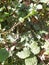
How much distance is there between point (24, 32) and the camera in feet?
7.04

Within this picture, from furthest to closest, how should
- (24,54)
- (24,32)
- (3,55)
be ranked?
1. (24,32)
2. (24,54)
3. (3,55)

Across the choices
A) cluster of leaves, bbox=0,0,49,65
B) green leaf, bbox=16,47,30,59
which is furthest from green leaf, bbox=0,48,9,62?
green leaf, bbox=16,47,30,59

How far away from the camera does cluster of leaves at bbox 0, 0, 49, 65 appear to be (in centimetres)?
195

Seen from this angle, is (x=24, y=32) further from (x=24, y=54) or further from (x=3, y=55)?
(x=3, y=55)

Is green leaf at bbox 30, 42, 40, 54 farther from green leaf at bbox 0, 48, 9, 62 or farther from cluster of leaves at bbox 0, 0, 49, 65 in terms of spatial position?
green leaf at bbox 0, 48, 9, 62

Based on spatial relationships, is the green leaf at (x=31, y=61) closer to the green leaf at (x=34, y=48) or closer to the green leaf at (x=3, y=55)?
the green leaf at (x=34, y=48)

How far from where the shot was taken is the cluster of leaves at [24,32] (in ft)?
6.40

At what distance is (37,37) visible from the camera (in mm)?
2068

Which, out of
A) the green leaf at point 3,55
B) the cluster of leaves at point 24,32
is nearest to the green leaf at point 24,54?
the cluster of leaves at point 24,32

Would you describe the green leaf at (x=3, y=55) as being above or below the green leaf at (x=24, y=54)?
above

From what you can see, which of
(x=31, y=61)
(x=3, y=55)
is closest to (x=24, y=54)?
(x=31, y=61)

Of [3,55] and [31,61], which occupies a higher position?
[3,55]

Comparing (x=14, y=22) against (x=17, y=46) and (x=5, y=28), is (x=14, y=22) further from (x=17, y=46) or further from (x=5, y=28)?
(x=17, y=46)

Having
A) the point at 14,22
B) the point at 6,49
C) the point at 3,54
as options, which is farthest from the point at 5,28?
the point at 3,54
